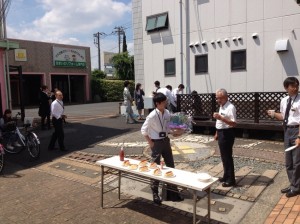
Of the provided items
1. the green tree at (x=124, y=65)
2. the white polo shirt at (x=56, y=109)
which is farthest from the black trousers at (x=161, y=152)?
the green tree at (x=124, y=65)

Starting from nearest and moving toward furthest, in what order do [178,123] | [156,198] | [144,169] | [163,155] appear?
1. [144,169]
2. [156,198]
3. [163,155]
4. [178,123]

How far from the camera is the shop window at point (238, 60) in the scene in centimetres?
1166

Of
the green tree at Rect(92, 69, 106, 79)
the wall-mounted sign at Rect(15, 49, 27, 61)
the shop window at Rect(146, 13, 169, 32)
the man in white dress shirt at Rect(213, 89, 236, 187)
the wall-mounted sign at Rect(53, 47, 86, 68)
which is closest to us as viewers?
the man in white dress shirt at Rect(213, 89, 236, 187)

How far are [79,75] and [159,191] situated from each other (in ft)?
96.7

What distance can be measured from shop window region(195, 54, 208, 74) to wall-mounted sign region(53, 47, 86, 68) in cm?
2048

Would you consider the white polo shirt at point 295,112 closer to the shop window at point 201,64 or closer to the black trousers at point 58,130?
the black trousers at point 58,130

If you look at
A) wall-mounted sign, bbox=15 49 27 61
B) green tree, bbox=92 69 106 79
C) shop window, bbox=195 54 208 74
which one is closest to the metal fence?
shop window, bbox=195 54 208 74

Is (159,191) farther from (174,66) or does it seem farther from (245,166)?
(174,66)

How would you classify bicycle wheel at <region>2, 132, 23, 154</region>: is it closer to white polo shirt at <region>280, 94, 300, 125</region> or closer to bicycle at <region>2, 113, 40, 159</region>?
bicycle at <region>2, 113, 40, 159</region>

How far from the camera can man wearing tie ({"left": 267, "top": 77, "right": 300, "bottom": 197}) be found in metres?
4.77

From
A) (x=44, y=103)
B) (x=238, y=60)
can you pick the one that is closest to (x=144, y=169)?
(x=238, y=60)

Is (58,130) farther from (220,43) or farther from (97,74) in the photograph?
(97,74)

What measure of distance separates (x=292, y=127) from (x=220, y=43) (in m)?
7.92

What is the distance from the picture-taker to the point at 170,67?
46.2ft
